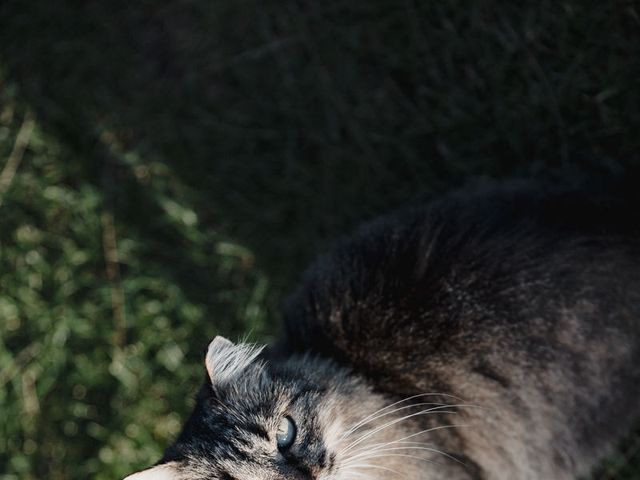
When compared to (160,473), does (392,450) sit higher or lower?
lower

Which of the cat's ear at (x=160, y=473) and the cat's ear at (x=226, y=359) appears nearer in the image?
the cat's ear at (x=160, y=473)

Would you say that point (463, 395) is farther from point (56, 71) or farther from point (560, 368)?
point (56, 71)

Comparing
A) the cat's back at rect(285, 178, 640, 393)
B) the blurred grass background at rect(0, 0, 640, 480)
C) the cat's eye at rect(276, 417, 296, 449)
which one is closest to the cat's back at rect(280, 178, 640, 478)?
the cat's back at rect(285, 178, 640, 393)

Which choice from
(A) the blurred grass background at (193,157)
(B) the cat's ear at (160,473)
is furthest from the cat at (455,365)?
(A) the blurred grass background at (193,157)

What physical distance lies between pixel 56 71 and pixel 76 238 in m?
0.75

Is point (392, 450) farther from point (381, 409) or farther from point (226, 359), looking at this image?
point (226, 359)

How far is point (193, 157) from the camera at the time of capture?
9.71 ft

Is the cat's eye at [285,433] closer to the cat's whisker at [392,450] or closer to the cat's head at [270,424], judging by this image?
the cat's head at [270,424]

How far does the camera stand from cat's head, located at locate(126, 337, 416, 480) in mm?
1700

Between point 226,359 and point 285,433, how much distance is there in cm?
28

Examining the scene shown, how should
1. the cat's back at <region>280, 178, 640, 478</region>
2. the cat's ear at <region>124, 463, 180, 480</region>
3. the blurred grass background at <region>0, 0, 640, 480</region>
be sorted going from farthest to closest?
1. the blurred grass background at <region>0, 0, 640, 480</region>
2. the cat's back at <region>280, 178, 640, 478</region>
3. the cat's ear at <region>124, 463, 180, 480</region>

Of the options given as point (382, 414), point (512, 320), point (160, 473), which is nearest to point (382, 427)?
point (382, 414)

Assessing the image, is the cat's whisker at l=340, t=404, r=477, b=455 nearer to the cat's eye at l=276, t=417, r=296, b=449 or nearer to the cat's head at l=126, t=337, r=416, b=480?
the cat's head at l=126, t=337, r=416, b=480

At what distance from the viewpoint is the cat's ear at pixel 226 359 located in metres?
1.81
